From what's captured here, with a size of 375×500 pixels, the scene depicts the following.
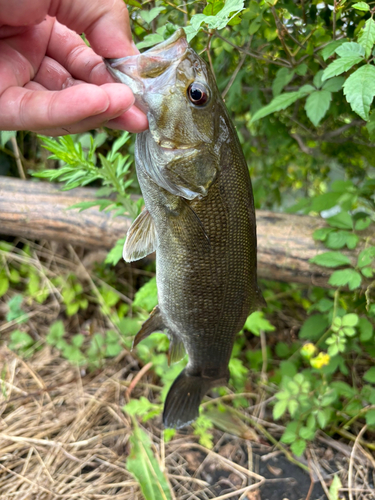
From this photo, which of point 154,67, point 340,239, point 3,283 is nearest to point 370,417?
point 340,239

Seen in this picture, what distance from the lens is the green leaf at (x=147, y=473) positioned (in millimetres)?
1586

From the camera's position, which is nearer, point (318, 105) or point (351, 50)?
point (351, 50)

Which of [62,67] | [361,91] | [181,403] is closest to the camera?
[361,91]

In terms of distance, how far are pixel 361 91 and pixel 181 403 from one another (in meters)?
1.42

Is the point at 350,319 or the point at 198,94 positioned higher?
the point at 198,94

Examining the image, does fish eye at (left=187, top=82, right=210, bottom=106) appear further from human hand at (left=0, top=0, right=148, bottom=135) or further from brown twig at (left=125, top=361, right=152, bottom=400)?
brown twig at (left=125, top=361, right=152, bottom=400)

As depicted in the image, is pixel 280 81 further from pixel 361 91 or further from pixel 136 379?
pixel 136 379

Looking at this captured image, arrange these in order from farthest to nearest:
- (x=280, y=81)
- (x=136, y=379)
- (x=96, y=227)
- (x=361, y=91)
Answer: (x=96, y=227), (x=136, y=379), (x=280, y=81), (x=361, y=91)

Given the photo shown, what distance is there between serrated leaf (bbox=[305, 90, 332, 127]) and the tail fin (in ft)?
3.99

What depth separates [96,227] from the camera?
2318 mm

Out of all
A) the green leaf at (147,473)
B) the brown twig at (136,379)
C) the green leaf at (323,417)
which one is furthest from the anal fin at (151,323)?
the green leaf at (323,417)

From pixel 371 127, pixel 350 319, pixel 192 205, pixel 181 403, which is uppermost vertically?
pixel 371 127

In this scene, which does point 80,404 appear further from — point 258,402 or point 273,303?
point 273,303

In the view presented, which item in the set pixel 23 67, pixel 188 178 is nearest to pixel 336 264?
pixel 188 178
